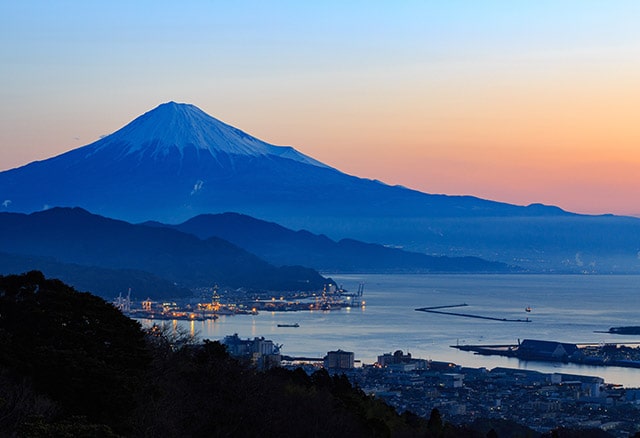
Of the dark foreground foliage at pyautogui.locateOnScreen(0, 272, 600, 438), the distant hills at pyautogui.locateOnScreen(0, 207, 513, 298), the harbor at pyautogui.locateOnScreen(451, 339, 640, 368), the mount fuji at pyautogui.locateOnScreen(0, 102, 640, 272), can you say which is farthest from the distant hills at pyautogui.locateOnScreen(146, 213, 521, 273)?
the dark foreground foliage at pyautogui.locateOnScreen(0, 272, 600, 438)

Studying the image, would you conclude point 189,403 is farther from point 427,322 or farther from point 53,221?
point 53,221

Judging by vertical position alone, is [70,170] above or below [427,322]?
above

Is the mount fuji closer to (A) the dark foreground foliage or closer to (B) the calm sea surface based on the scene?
(B) the calm sea surface

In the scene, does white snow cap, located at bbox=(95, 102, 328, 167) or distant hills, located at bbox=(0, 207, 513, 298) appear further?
white snow cap, located at bbox=(95, 102, 328, 167)

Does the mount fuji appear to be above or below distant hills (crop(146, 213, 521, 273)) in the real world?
above

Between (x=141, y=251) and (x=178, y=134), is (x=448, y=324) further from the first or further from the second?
(x=178, y=134)

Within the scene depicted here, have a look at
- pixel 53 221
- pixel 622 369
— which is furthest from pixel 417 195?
pixel 622 369
